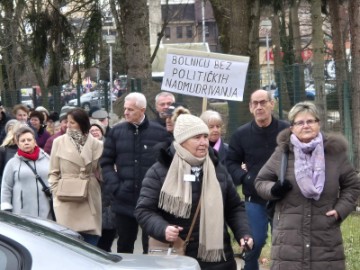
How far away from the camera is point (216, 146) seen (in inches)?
349

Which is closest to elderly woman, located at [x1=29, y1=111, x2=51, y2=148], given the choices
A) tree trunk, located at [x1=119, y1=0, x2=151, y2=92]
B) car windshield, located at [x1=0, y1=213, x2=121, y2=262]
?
tree trunk, located at [x1=119, y1=0, x2=151, y2=92]

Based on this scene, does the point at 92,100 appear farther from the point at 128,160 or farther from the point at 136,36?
the point at 128,160

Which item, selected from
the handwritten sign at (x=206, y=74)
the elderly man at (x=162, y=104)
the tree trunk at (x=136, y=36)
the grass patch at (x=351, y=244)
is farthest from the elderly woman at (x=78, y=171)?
the tree trunk at (x=136, y=36)

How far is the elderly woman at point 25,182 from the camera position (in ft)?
29.6

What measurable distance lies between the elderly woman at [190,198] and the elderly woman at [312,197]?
42 cm

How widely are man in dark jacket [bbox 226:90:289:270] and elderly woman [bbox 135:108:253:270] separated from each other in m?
1.85

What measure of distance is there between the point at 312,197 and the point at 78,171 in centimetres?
296

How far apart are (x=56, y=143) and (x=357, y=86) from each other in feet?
18.5

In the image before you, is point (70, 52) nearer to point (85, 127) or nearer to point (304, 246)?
point (85, 127)

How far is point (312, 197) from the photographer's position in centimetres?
656

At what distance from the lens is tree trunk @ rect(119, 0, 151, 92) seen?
17188mm

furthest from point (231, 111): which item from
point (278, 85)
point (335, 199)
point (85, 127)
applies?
point (335, 199)

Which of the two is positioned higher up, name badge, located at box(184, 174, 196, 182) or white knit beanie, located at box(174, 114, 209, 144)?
white knit beanie, located at box(174, 114, 209, 144)

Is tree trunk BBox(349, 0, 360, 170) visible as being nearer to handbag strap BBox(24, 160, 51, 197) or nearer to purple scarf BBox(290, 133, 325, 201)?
handbag strap BBox(24, 160, 51, 197)
